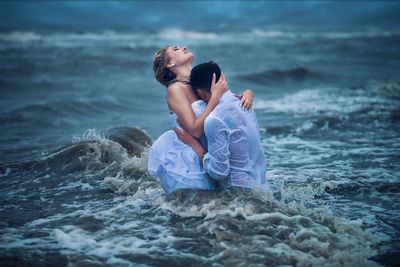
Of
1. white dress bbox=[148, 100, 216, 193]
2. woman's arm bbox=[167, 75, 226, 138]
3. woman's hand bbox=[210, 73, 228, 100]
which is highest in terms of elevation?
woman's hand bbox=[210, 73, 228, 100]

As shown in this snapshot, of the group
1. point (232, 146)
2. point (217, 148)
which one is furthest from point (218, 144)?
point (232, 146)

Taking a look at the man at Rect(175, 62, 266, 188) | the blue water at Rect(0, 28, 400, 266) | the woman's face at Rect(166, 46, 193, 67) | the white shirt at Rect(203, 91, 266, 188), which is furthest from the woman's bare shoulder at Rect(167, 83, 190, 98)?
the blue water at Rect(0, 28, 400, 266)

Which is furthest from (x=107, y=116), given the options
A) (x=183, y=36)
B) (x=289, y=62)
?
(x=183, y=36)

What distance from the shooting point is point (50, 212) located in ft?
18.4

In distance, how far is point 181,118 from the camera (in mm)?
5176

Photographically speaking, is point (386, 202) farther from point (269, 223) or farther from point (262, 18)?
point (262, 18)

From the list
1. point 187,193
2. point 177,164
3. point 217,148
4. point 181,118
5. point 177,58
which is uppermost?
point 177,58

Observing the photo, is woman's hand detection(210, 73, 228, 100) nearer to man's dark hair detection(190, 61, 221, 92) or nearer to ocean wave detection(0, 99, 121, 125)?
man's dark hair detection(190, 61, 221, 92)

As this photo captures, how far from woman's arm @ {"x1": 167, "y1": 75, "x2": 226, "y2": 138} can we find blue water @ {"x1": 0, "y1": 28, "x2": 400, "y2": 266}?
72 centimetres

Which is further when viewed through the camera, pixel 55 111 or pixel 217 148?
pixel 55 111

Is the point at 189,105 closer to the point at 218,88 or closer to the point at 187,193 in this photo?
the point at 218,88

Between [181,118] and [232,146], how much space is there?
585 millimetres

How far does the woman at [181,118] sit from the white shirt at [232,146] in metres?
0.11

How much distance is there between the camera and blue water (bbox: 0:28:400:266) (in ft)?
14.8
